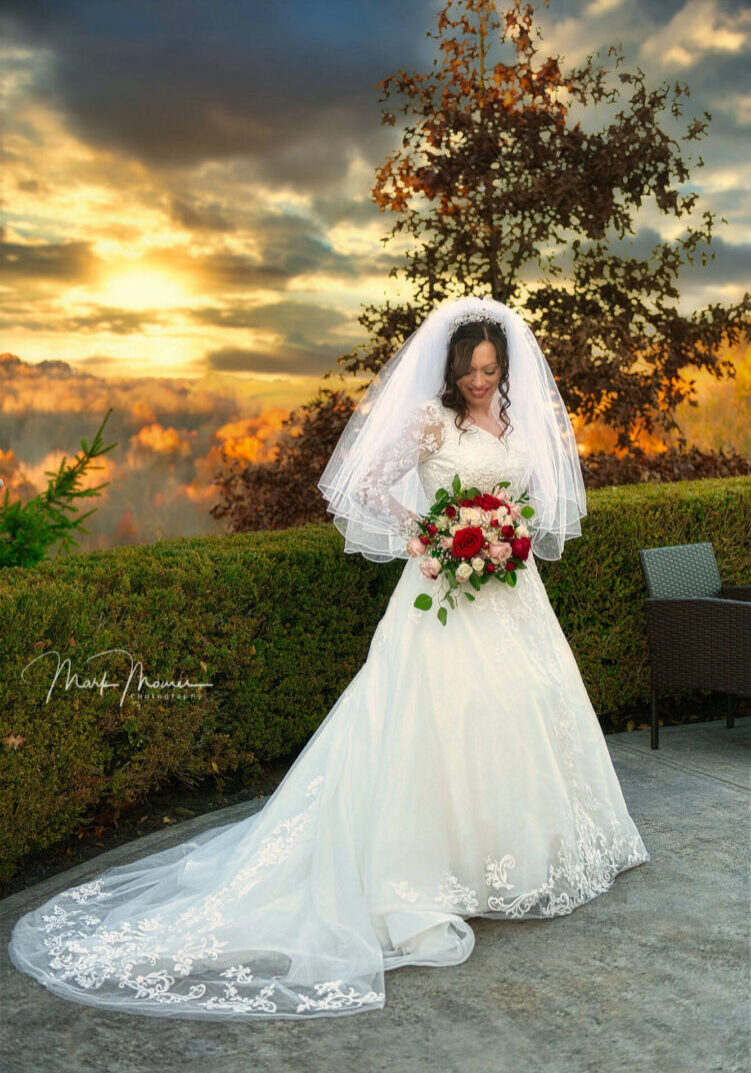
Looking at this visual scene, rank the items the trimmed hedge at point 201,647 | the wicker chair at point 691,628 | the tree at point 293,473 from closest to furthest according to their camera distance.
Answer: the trimmed hedge at point 201,647, the wicker chair at point 691,628, the tree at point 293,473

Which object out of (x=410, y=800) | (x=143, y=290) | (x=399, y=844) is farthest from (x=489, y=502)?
(x=143, y=290)

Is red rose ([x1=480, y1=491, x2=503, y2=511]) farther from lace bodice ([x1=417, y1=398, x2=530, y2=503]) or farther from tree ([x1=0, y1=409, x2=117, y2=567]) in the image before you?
tree ([x1=0, y1=409, x2=117, y2=567])

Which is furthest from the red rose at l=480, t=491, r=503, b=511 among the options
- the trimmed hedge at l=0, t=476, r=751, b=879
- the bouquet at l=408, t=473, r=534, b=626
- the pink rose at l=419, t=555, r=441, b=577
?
the trimmed hedge at l=0, t=476, r=751, b=879

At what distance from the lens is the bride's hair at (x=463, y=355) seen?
407 cm

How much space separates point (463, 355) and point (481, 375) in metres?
0.10

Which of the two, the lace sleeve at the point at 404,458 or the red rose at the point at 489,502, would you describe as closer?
the red rose at the point at 489,502

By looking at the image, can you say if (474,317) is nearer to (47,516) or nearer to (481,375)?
(481,375)

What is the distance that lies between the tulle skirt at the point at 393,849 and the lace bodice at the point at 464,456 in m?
0.39

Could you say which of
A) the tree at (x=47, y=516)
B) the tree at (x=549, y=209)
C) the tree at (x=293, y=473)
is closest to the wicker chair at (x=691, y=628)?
the tree at (x=47, y=516)

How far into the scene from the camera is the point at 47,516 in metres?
5.86

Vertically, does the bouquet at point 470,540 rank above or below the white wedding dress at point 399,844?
above

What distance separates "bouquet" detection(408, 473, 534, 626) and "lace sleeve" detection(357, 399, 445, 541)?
16cm

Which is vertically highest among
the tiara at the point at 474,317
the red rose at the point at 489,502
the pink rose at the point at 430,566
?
the tiara at the point at 474,317

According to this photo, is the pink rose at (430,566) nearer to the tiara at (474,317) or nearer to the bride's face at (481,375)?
the bride's face at (481,375)
